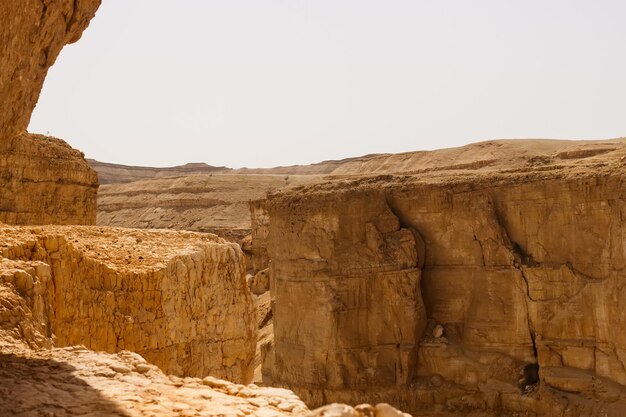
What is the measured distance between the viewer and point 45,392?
5.83 meters

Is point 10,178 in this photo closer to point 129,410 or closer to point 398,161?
point 129,410

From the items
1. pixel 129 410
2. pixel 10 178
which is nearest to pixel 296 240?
pixel 10 178

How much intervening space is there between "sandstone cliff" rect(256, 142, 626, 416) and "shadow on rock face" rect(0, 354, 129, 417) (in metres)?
18.6

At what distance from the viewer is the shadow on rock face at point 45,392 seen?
5.44 m

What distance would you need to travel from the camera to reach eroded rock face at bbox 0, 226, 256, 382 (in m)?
8.04

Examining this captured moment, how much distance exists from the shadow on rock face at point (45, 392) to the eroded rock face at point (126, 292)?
92 cm

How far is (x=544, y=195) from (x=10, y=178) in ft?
50.2

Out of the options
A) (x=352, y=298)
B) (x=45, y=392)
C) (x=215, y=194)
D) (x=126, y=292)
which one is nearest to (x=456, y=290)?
(x=352, y=298)

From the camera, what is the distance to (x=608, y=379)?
873 inches

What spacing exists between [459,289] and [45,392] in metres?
20.9

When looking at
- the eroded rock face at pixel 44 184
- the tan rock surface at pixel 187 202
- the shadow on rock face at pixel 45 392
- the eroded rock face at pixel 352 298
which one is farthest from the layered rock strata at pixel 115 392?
the tan rock surface at pixel 187 202

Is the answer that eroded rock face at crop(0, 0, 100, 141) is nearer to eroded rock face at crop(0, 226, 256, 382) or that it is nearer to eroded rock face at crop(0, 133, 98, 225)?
eroded rock face at crop(0, 226, 256, 382)

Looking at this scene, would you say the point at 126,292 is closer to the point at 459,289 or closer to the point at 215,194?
the point at 459,289

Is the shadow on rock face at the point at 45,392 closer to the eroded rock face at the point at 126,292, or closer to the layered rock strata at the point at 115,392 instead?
the layered rock strata at the point at 115,392
